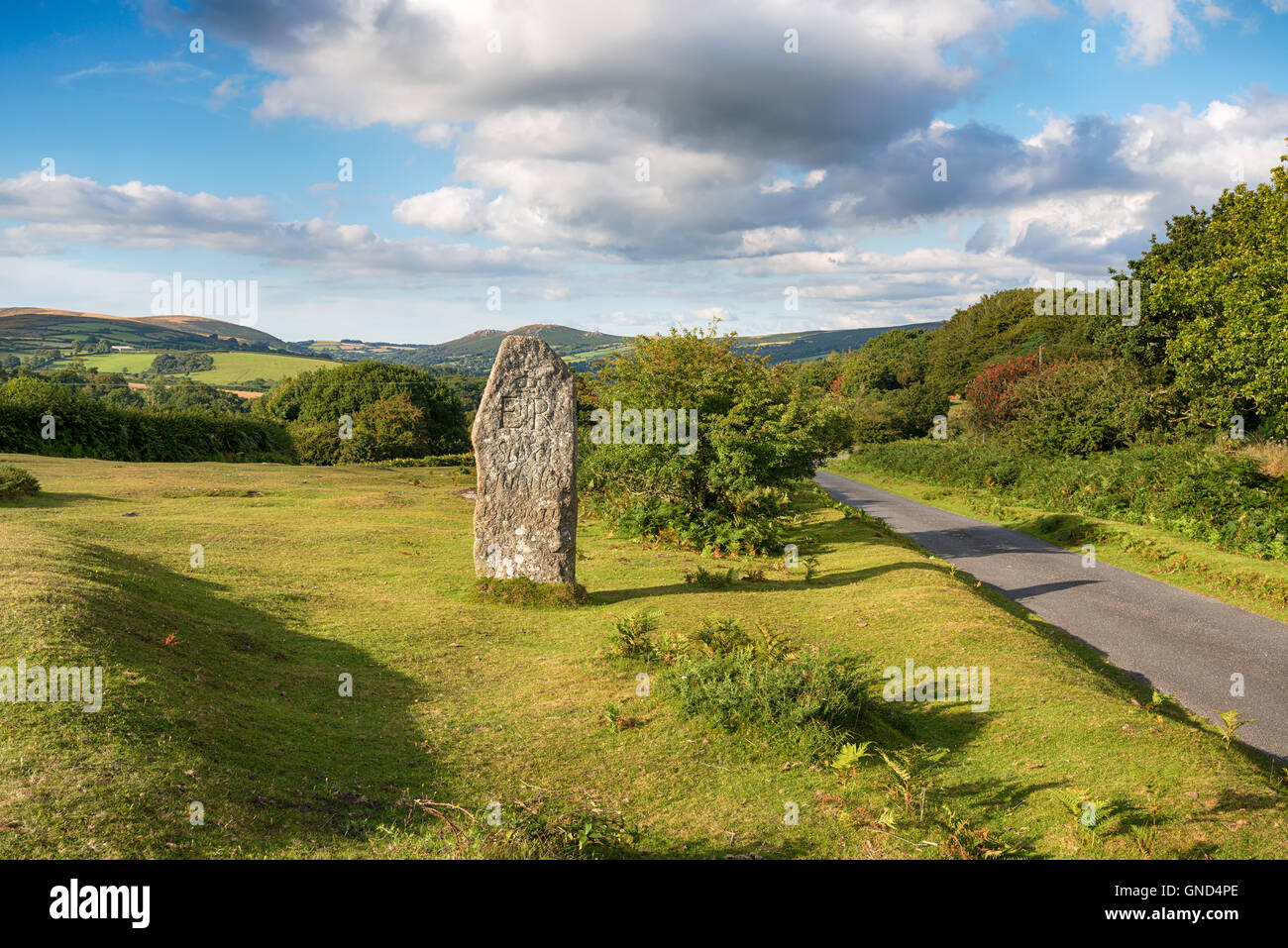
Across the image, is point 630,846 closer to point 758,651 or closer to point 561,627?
point 758,651

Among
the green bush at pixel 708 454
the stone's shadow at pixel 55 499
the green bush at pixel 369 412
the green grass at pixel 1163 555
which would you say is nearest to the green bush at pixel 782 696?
the green bush at pixel 708 454

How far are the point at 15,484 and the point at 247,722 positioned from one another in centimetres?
1629

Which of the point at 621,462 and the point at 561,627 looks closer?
the point at 561,627

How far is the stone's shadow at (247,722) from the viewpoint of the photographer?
18.6ft

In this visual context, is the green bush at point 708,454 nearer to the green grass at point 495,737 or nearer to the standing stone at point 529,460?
the green grass at point 495,737

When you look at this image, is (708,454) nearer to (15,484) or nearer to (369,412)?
(15,484)

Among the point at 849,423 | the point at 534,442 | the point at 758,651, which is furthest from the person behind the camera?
the point at 849,423

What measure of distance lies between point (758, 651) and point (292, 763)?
18.8 ft

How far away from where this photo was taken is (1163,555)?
66.8ft

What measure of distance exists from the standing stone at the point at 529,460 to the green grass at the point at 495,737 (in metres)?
1.21

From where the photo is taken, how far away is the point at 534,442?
13.4m

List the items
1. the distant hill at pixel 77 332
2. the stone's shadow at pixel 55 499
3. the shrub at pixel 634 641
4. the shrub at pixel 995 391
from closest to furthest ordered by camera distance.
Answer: the shrub at pixel 634 641, the stone's shadow at pixel 55 499, the shrub at pixel 995 391, the distant hill at pixel 77 332
